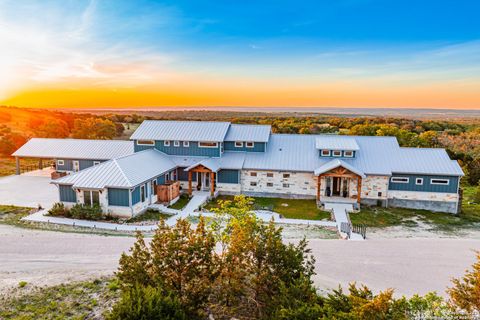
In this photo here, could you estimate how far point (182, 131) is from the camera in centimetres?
3130

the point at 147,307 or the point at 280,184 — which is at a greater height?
the point at 147,307

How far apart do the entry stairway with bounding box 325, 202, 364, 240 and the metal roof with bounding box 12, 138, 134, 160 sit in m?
19.9

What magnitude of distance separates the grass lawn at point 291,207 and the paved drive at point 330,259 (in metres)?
5.36

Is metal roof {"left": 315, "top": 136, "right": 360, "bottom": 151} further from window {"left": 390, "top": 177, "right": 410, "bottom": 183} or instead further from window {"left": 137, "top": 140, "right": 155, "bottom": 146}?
window {"left": 137, "top": 140, "right": 155, "bottom": 146}

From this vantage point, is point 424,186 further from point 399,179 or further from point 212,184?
point 212,184

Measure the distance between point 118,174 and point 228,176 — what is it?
9.30m

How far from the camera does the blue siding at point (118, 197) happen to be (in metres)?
21.8

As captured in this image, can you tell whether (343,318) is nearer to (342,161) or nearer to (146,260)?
(146,260)

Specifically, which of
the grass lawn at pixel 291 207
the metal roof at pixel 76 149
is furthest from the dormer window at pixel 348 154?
the metal roof at pixel 76 149

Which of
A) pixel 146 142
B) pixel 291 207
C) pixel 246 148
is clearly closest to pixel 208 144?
pixel 246 148

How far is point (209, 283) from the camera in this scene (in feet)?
32.4

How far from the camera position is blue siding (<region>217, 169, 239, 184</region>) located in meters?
28.2

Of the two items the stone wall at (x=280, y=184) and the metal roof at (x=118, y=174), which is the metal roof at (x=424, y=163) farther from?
the metal roof at (x=118, y=174)

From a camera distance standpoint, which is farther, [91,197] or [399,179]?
[399,179]
